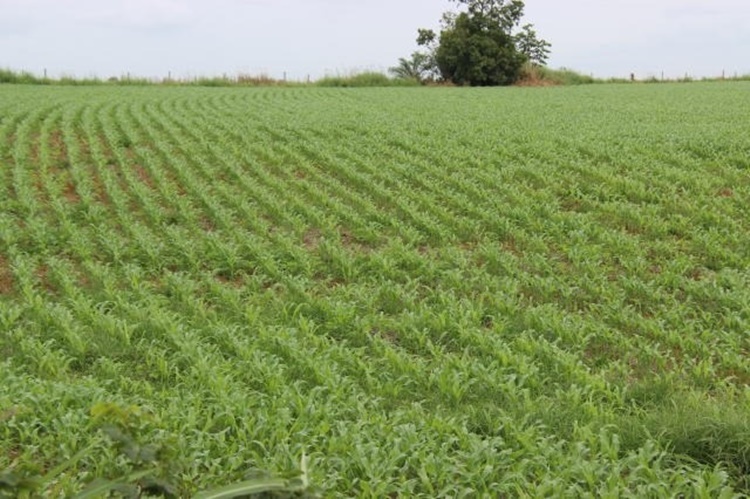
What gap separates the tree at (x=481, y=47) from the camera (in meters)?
42.4

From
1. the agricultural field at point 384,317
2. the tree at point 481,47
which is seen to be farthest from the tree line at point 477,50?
the agricultural field at point 384,317

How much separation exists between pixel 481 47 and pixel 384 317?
131 ft

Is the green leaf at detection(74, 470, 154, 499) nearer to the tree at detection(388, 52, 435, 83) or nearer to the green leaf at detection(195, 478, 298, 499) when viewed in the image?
the green leaf at detection(195, 478, 298, 499)

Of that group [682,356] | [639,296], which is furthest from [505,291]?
[682,356]

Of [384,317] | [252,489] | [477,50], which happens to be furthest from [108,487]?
[477,50]

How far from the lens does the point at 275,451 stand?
3297 mm

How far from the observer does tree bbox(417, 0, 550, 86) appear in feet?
139

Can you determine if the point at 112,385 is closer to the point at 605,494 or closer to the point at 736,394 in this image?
the point at 605,494

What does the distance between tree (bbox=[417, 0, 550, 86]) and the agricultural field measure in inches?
1241

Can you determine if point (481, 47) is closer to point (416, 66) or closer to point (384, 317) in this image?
point (416, 66)

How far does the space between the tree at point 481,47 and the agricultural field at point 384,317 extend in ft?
103

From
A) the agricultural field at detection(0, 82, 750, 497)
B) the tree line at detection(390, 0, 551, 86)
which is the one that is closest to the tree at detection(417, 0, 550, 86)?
the tree line at detection(390, 0, 551, 86)

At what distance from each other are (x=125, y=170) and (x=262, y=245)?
457cm

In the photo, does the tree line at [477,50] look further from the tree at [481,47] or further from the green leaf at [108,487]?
the green leaf at [108,487]
